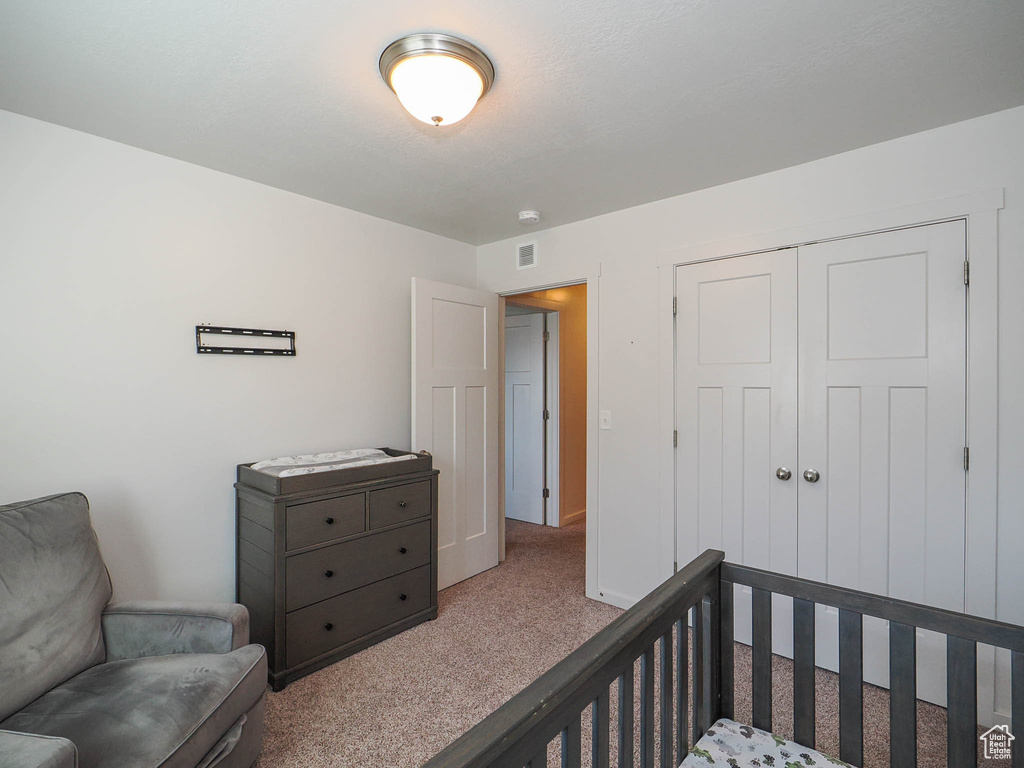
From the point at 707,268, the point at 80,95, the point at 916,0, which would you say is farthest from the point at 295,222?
the point at 916,0

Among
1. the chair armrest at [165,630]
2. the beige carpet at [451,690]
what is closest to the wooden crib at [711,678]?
the beige carpet at [451,690]

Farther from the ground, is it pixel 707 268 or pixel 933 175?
pixel 933 175

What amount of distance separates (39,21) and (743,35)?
2011mm

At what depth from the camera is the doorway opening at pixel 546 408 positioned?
15.9 ft

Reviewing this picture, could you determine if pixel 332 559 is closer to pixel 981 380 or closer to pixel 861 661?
pixel 861 661

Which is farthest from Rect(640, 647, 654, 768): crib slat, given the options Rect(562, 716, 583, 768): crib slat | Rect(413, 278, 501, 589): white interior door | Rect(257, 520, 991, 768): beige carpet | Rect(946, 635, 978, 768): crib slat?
Rect(413, 278, 501, 589): white interior door

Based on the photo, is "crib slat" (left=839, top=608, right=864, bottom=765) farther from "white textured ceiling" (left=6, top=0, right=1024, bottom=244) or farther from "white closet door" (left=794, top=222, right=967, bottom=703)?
"white textured ceiling" (left=6, top=0, right=1024, bottom=244)

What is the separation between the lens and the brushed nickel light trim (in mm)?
1526

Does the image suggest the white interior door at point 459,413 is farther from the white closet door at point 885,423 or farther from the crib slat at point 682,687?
the crib slat at point 682,687

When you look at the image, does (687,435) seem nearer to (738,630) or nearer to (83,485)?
(738,630)

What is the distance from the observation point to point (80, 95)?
1.86 meters

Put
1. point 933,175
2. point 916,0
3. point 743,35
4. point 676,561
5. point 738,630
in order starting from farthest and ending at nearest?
point 676,561
point 738,630
point 933,175
point 743,35
point 916,0

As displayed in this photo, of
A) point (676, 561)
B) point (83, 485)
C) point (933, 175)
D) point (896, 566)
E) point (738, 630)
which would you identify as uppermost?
point (933, 175)

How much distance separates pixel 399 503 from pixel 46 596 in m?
1.43
